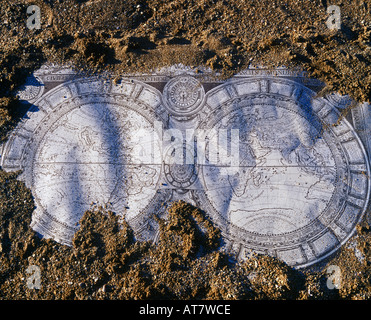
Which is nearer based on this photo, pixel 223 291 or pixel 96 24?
pixel 223 291

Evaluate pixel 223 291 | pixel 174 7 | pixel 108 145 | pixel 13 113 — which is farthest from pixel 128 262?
pixel 174 7

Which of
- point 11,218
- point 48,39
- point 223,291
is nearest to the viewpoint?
point 223,291

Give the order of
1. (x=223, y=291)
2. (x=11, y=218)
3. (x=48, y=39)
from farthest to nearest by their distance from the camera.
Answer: (x=48, y=39) < (x=11, y=218) < (x=223, y=291)

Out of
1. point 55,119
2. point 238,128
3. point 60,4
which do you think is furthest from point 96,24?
point 238,128

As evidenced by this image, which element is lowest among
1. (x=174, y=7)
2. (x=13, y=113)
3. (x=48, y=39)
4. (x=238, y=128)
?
(x=238, y=128)

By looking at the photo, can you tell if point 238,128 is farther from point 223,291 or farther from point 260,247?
point 223,291

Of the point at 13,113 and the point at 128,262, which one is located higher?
the point at 13,113

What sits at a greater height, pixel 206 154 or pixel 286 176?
pixel 206 154

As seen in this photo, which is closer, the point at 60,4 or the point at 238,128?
the point at 238,128

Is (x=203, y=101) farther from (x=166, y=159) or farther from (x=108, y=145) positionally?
(x=108, y=145)
